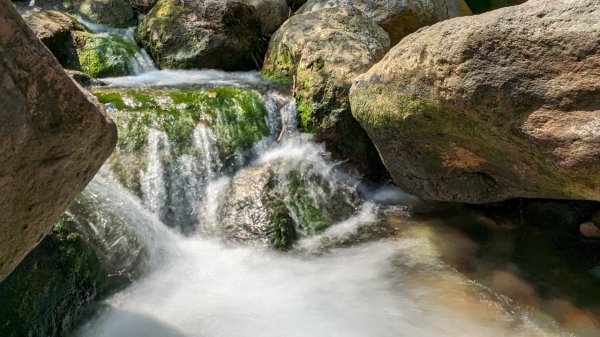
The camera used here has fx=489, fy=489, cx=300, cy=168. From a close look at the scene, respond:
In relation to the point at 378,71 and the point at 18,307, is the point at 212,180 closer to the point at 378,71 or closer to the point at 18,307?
the point at 378,71

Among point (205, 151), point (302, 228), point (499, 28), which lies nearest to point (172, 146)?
point (205, 151)

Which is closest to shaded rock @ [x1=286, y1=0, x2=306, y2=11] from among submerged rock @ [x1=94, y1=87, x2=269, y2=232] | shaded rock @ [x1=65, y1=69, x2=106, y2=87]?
submerged rock @ [x1=94, y1=87, x2=269, y2=232]

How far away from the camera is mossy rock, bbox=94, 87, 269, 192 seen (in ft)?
18.1

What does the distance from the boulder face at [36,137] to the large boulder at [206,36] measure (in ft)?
22.6

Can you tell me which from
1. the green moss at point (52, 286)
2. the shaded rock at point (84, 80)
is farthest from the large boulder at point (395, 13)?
the green moss at point (52, 286)

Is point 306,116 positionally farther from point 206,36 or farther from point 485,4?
point 485,4

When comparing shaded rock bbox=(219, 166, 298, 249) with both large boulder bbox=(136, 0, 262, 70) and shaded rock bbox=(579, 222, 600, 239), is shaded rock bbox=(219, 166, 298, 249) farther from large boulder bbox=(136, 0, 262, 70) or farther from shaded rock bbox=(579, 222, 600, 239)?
large boulder bbox=(136, 0, 262, 70)

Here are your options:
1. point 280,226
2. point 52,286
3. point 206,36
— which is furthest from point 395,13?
point 52,286

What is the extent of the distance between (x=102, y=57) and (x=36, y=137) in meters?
7.37

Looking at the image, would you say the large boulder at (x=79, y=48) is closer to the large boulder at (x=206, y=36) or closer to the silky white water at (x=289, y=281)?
the large boulder at (x=206, y=36)

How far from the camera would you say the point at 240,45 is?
8.93 meters

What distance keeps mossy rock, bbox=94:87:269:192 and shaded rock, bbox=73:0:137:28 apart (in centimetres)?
481

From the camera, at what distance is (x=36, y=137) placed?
174cm

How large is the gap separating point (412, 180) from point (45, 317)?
3.69 metres
